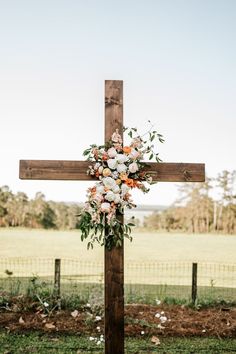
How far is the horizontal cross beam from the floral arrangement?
0.15m

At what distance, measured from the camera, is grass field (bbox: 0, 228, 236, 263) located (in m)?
31.8

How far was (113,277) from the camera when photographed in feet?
15.9

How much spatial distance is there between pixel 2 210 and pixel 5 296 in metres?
26.8

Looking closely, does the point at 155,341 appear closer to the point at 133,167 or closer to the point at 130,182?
the point at 130,182

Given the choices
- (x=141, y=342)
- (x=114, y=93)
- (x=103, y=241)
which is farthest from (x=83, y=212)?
(x=141, y=342)

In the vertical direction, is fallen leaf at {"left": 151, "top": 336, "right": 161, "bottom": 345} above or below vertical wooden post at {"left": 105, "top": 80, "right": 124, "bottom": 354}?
below

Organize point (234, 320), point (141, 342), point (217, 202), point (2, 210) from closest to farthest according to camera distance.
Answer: point (141, 342)
point (234, 320)
point (2, 210)
point (217, 202)

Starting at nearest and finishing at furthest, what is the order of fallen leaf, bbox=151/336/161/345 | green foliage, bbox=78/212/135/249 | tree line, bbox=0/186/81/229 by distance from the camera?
1. green foliage, bbox=78/212/135/249
2. fallen leaf, bbox=151/336/161/345
3. tree line, bbox=0/186/81/229

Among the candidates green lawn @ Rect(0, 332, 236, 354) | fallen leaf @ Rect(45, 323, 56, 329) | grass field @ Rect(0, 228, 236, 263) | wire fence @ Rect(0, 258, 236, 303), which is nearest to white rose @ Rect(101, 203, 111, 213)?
green lawn @ Rect(0, 332, 236, 354)

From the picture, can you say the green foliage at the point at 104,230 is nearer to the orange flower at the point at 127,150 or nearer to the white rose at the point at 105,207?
the white rose at the point at 105,207

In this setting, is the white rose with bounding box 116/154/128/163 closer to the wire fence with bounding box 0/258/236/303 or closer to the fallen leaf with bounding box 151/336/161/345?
the fallen leaf with bounding box 151/336/161/345

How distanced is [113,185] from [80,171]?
576 mm

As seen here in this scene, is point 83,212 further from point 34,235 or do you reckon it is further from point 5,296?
point 34,235

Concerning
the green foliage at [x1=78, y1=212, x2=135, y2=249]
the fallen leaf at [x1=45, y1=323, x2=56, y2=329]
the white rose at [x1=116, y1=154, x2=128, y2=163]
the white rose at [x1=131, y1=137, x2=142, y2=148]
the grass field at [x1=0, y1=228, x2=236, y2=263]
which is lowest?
the grass field at [x1=0, y1=228, x2=236, y2=263]
